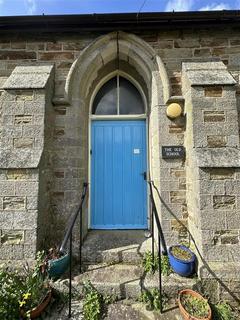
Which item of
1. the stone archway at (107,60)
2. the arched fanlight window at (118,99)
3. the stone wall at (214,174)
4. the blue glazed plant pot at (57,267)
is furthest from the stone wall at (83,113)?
the blue glazed plant pot at (57,267)

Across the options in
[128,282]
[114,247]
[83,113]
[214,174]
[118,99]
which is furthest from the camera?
[118,99]

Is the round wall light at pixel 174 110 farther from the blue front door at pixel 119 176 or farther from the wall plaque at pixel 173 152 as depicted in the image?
the blue front door at pixel 119 176

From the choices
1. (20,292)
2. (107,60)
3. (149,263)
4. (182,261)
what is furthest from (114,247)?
(107,60)

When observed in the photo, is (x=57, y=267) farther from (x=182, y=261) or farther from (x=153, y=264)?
(x=182, y=261)

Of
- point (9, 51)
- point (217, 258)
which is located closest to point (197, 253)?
point (217, 258)

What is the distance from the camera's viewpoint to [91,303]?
8.62 feet

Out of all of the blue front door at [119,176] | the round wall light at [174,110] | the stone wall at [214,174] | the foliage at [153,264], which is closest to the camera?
the stone wall at [214,174]

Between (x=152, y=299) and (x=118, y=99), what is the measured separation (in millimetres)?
3528

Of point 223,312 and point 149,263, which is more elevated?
point 149,263

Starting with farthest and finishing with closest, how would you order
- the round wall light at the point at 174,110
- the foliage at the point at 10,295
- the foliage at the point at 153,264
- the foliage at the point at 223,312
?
the round wall light at the point at 174,110
the foliage at the point at 153,264
the foliage at the point at 223,312
the foliage at the point at 10,295

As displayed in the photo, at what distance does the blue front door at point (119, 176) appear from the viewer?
422 cm

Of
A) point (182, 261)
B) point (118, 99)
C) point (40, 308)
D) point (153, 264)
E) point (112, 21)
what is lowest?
point (40, 308)

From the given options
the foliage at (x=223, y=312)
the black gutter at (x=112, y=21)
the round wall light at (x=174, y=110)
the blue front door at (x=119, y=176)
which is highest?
the black gutter at (x=112, y=21)

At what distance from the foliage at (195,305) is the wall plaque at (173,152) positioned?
1984 mm
